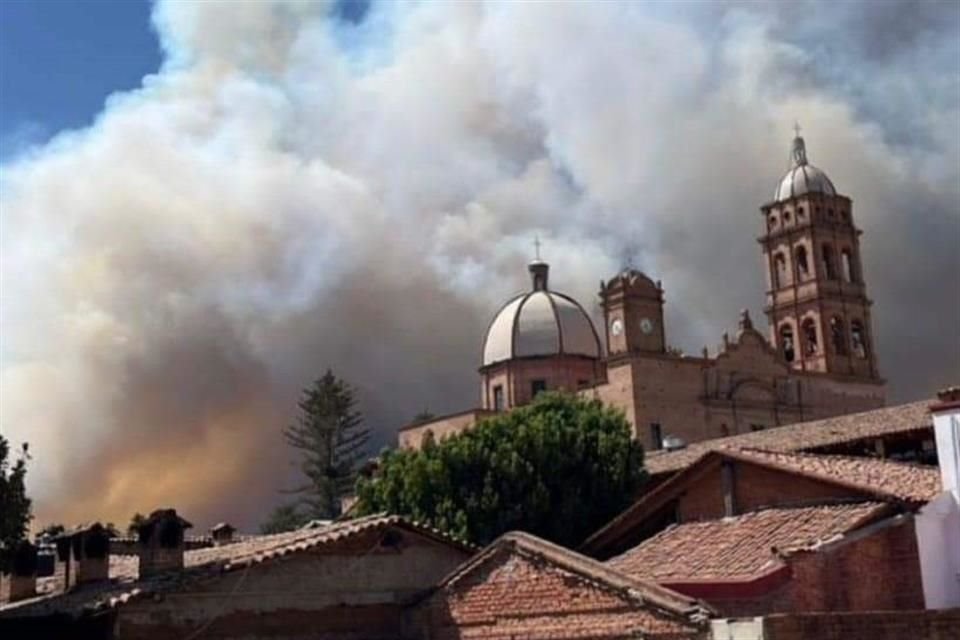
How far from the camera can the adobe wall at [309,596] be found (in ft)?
63.6

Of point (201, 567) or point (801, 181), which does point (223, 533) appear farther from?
point (801, 181)

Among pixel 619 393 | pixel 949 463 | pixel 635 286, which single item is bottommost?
pixel 949 463

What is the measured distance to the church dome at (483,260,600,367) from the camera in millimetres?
63906

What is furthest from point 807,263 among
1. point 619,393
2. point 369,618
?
point 369,618

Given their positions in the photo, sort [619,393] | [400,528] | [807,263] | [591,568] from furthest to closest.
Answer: [807,263] < [619,393] < [400,528] < [591,568]

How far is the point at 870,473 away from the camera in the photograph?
23266mm

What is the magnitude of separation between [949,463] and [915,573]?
2.74 metres

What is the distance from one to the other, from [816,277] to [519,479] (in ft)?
137

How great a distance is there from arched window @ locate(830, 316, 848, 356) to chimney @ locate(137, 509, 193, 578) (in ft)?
168

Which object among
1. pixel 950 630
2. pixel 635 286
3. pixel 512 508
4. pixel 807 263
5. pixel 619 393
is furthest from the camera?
pixel 807 263

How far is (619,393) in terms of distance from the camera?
2242 inches

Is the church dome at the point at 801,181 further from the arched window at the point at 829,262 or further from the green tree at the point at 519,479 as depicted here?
the green tree at the point at 519,479

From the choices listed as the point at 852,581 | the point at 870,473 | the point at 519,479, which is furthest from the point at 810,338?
the point at 852,581

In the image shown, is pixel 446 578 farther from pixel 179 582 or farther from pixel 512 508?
pixel 512 508
